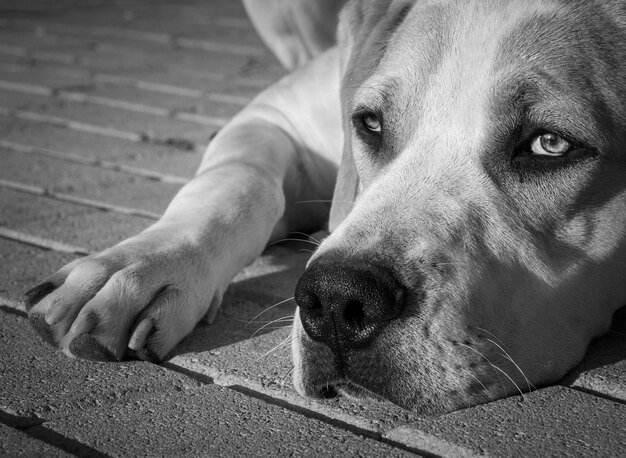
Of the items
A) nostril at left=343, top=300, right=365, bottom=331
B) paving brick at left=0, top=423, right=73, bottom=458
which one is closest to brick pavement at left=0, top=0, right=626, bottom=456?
paving brick at left=0, top=423, right=73, bottom=458

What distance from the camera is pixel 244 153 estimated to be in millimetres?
3168

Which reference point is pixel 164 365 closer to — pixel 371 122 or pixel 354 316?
pixel 354 316

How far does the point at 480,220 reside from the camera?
2176mm

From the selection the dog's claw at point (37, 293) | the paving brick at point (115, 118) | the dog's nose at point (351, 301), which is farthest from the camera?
the paving brick at point (115, 118)

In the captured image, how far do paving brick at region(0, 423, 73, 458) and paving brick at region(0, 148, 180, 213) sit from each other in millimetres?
1616

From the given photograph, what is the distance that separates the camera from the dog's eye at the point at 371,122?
2551 millimetres

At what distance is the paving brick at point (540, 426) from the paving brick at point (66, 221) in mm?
1552

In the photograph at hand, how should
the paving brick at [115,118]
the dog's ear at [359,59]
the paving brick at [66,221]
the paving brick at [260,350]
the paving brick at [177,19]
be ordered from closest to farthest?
the paving brick at [260,350]
the dog's ear at [359,59]
the paving brick at [66,221]
the paving brick at [115,118]
the paving brick at [177,19]

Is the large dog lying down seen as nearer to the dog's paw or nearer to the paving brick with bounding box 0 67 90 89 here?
the dog's paw

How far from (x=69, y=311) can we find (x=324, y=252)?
0.68 m

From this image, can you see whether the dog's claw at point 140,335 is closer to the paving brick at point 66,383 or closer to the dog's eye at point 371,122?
the paving brick at point 66,383

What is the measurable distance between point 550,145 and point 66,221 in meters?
1.89

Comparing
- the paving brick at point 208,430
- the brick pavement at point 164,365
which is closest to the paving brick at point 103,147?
the brick pavement at point 164,365

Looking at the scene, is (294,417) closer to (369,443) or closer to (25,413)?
(369,443)
